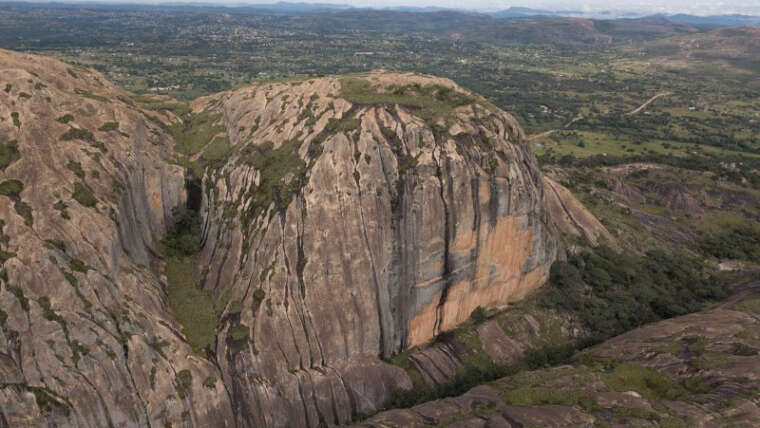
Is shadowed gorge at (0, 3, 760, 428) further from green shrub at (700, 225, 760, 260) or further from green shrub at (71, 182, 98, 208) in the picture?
green shrub at (700, 225, 760, 260)

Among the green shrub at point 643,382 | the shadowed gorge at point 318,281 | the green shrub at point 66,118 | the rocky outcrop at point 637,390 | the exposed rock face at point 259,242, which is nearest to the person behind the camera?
the exposed rock face at point 259,242

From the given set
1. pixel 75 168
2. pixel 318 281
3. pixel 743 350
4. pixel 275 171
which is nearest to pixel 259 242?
pixel 318 281

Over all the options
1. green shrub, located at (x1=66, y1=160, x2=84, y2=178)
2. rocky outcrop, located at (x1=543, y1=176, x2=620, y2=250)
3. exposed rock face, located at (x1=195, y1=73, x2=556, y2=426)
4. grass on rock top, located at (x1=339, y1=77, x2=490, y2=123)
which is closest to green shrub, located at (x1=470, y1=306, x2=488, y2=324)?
exposed rock face, located at (x1=195, y1=73, x2=556, y2=426)

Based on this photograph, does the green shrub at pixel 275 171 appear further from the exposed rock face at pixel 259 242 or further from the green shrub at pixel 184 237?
the green shrub at pixel 184 237

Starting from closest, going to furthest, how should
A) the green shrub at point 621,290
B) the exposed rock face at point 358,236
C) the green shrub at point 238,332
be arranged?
the green shrub at point 238,332 < the exposed rock face at point 358,236 < the green shrub at point 621,290

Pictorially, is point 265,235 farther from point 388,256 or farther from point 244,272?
point 388,256

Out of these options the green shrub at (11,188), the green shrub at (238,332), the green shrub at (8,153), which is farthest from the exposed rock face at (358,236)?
the green shrub at (8,153)

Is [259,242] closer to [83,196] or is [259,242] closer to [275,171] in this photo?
[275,171]
